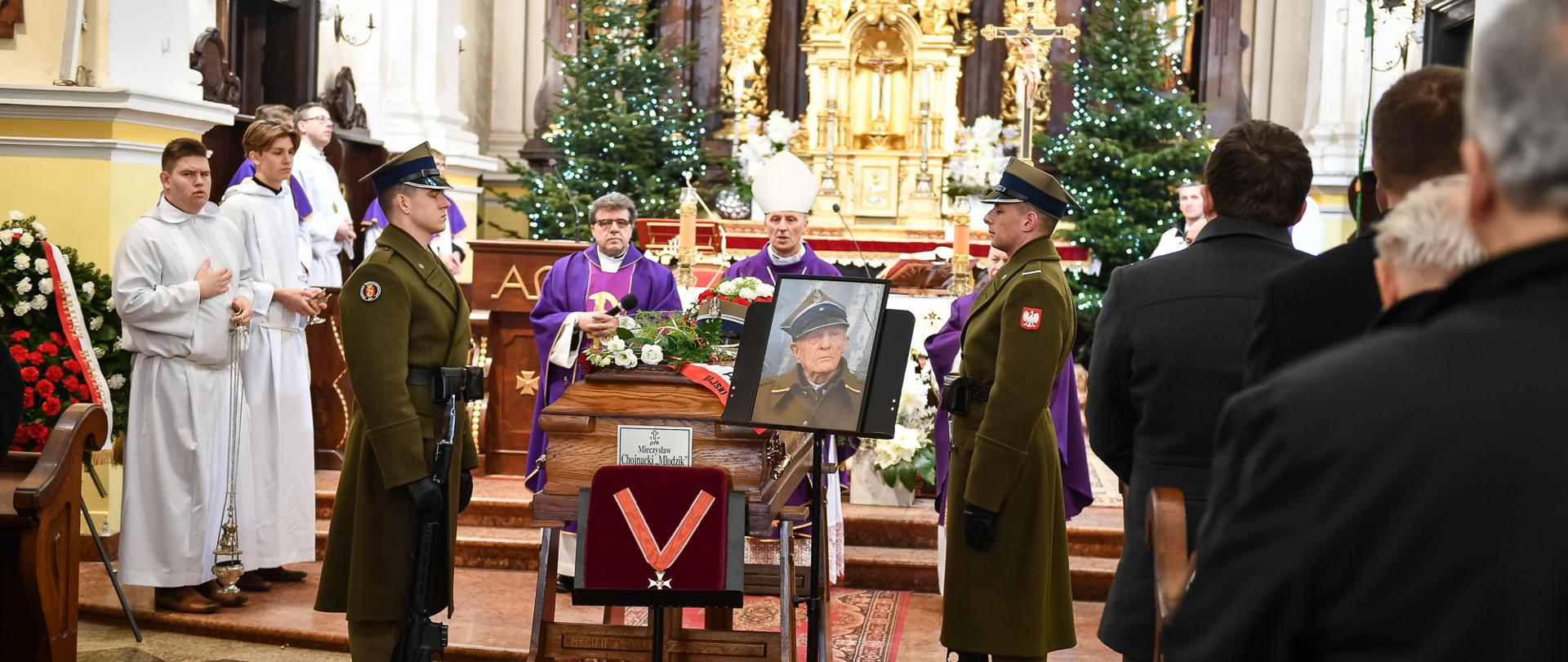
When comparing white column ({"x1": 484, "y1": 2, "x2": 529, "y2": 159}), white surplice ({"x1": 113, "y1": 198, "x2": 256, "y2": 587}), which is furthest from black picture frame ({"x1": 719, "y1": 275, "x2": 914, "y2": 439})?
white column ({"x1": 484, "y1": 2, "x2": 529, "y2": 159})

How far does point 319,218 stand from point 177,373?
7.64 ft

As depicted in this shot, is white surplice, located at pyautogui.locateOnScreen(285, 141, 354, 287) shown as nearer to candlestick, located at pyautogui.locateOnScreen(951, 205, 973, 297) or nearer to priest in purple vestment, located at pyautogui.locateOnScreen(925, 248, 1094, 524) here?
candlestick, located at pyautogui.locateOnScreen(951, 205, 973, 297)

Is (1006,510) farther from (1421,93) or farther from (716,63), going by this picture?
(716,63)

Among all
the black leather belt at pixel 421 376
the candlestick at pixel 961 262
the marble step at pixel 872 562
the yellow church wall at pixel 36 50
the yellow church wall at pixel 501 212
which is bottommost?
the marble step at pixel 872 562

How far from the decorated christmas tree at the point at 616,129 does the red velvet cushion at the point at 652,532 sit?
789 cm

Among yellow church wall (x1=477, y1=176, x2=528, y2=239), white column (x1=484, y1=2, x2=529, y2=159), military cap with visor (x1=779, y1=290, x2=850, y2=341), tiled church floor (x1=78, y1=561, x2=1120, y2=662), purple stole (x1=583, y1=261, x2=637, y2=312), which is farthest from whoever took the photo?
white column (x1=484, y1=2, x2=529, y2=159)

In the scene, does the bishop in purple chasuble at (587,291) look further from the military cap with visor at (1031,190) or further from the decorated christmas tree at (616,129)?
the decorated christmas tree at (616,129)

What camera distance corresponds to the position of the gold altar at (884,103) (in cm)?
1210

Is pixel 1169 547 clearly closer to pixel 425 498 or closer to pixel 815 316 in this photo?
pixel 815 316

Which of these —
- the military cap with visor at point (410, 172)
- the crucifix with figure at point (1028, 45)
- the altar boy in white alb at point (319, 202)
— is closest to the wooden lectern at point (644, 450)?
the military cap with visor at point (410, 172)

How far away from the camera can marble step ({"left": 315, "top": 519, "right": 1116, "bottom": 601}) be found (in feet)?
20.6

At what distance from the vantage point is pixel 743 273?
596 cm

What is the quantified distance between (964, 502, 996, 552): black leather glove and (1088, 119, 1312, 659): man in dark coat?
3.00 feet

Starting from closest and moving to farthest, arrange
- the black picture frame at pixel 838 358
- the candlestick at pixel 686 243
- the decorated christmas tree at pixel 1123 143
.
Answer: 1. the black picture frame at pixel 838 358
2. the candlestick at pixel 686 243
3. the decorated christmas tree at pixel 1123 143
